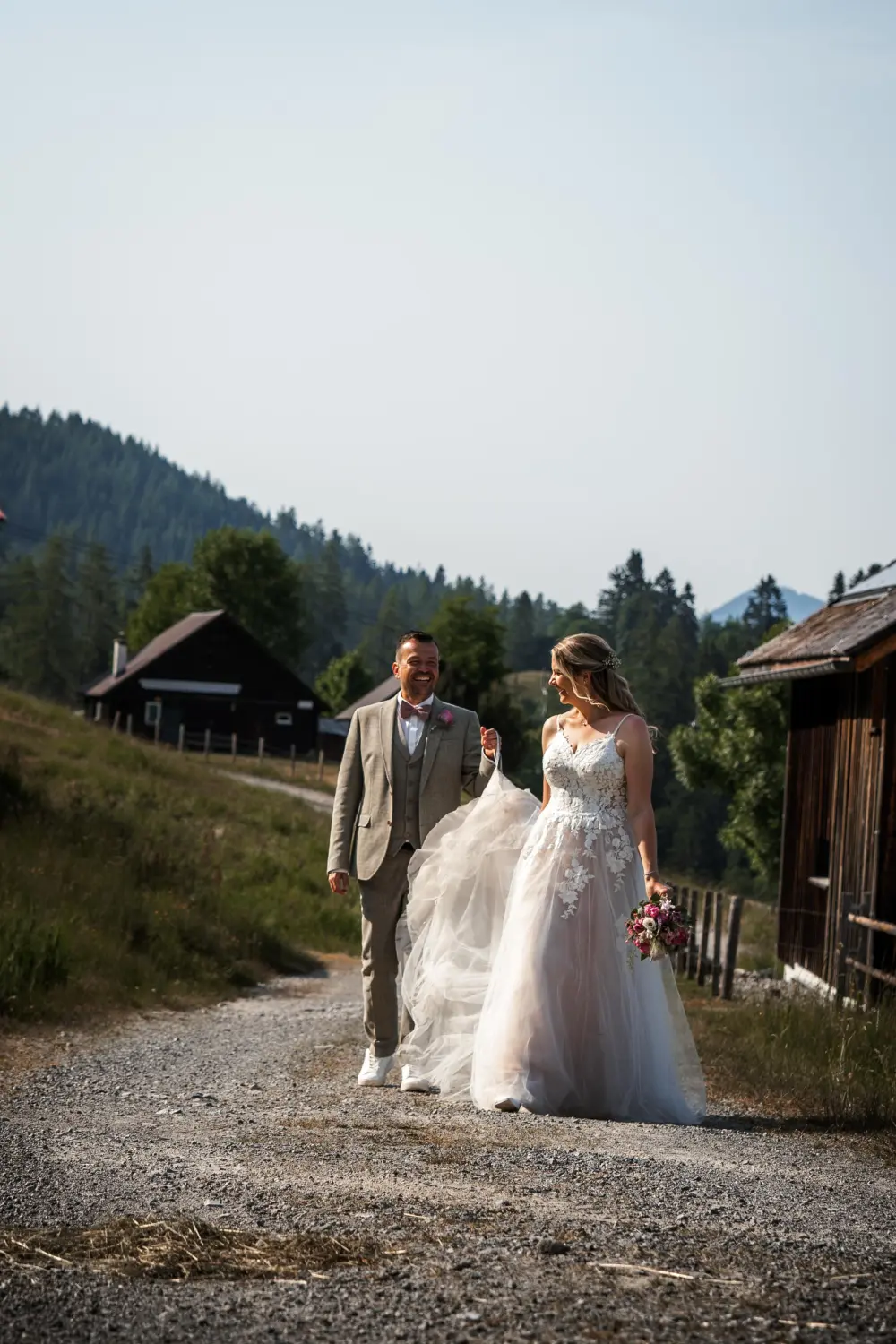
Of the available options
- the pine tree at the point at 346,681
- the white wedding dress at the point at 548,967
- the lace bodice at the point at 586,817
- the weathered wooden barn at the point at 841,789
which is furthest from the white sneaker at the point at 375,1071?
the pine tree at the point at 346,681

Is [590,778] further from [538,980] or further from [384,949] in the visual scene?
[384,949]

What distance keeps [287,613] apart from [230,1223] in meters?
97.7

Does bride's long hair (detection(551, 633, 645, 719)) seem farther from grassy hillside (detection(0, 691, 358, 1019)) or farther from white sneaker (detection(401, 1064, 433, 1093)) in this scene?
grassy hillside (detection(0, 691, 358, 1019))

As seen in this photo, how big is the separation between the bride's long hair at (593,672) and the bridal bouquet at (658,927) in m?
1.09

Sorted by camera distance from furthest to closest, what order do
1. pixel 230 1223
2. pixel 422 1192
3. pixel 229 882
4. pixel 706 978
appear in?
pixel 229 882
pixel 706 978
pixel 422 1192
pixel 230 1223

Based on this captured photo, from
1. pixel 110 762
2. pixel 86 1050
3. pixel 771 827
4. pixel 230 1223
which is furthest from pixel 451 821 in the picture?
pixel 771 827

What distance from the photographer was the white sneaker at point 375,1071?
8.95 metres

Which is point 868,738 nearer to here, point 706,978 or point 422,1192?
point 706,978

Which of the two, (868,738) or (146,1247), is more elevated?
(868,738)

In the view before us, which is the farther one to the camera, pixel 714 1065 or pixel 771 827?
pixel 771 827

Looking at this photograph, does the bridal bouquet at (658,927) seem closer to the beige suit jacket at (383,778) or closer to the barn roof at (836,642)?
the beige suit jacket at (383,778)

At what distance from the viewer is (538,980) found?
8.21 m

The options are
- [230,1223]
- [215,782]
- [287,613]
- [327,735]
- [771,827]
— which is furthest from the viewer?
[287,613]

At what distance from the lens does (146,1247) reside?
4715mm
